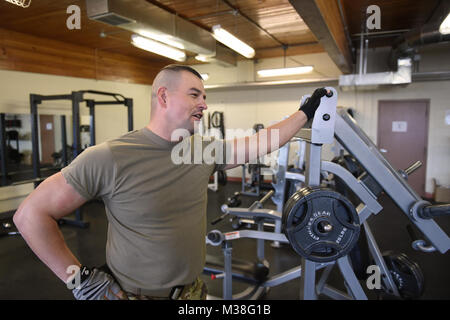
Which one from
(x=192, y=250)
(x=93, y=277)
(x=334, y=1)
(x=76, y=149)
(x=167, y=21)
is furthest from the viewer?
(x=76, y=149)

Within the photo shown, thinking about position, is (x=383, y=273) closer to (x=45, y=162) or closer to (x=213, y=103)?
(x=45, y=162)

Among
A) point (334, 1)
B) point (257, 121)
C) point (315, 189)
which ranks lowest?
point (315, 189)

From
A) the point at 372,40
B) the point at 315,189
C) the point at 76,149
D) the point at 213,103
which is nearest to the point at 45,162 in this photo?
the point at 76,149

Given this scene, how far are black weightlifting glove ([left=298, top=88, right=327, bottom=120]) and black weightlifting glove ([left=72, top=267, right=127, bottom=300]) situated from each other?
2.67ft

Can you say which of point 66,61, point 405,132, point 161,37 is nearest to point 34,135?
point 66,61

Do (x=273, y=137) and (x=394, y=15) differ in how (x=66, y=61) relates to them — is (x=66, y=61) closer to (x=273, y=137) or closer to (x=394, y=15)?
(x=394, y=15)

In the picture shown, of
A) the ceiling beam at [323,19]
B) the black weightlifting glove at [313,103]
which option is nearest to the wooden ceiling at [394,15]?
the ceiling beam at [323,19]

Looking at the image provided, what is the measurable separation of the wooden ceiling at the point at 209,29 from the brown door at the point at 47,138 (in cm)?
73

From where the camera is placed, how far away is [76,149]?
11.2 feet

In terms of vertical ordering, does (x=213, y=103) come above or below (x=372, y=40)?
below

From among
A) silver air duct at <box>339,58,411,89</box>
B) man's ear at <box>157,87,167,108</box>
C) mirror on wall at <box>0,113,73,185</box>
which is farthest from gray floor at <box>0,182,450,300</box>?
silver air duct at <box>339,58,411,89</box>

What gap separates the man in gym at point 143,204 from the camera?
786 millimetres

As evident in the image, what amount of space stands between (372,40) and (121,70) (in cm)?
438
